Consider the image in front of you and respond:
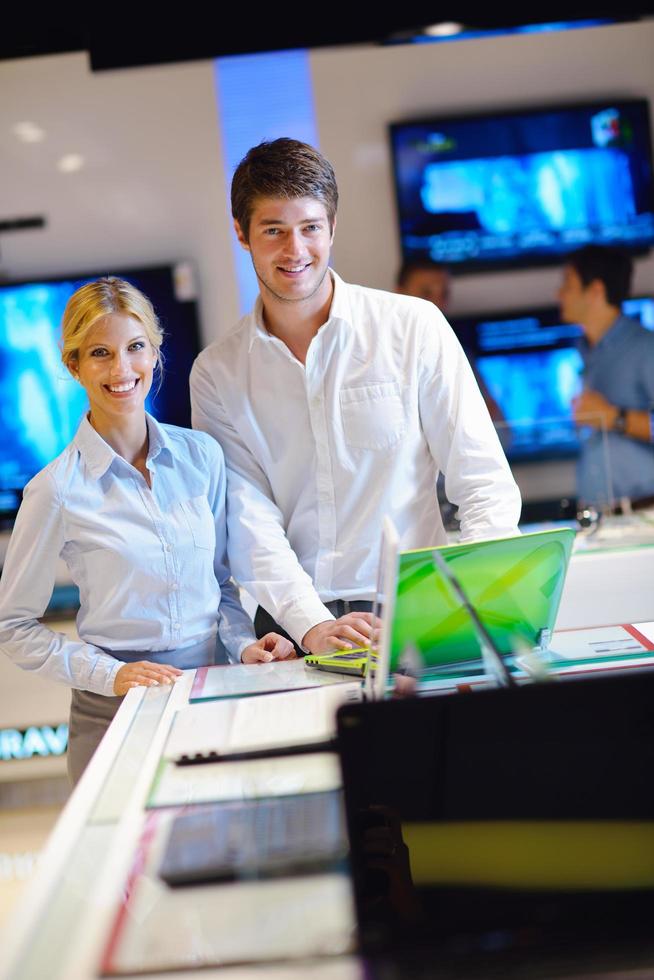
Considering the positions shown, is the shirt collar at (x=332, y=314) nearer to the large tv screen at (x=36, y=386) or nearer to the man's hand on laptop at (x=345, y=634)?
the man's hand on laptop at (x=345, y=634)

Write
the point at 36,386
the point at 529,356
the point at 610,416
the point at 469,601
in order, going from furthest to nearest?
the point at 529,356, the point at 36,386, the point at 610,416, the point at 469,601

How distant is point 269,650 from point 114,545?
0.37 m

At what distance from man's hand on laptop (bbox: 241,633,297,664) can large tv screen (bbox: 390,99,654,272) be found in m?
2.72

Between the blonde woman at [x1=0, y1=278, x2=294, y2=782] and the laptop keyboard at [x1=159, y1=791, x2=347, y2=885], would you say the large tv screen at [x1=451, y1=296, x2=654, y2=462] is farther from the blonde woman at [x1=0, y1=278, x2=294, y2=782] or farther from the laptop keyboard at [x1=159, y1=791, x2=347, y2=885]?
the laptop keyboard at [x1=159, y1=791, x2=347, y2=885]

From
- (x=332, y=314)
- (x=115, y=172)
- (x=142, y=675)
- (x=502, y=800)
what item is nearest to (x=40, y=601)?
(x=142, y=675)

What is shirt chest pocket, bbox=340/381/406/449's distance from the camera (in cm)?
231

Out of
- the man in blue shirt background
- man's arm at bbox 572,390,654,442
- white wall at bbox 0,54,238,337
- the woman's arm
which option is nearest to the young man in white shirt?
the woman's arm

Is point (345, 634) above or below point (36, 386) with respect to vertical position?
below

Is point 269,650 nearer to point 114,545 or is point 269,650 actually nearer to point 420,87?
point 114,545

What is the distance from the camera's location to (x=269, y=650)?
85.8 inches

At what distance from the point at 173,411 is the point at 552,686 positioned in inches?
135

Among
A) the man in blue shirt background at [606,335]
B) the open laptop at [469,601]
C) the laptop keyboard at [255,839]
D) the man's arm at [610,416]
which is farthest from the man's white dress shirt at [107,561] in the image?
the man in blue shirt background at [606,335]

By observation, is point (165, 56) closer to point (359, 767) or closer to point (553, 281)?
point (553, 281)

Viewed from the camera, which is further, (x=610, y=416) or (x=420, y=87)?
(x=420, y=87)
